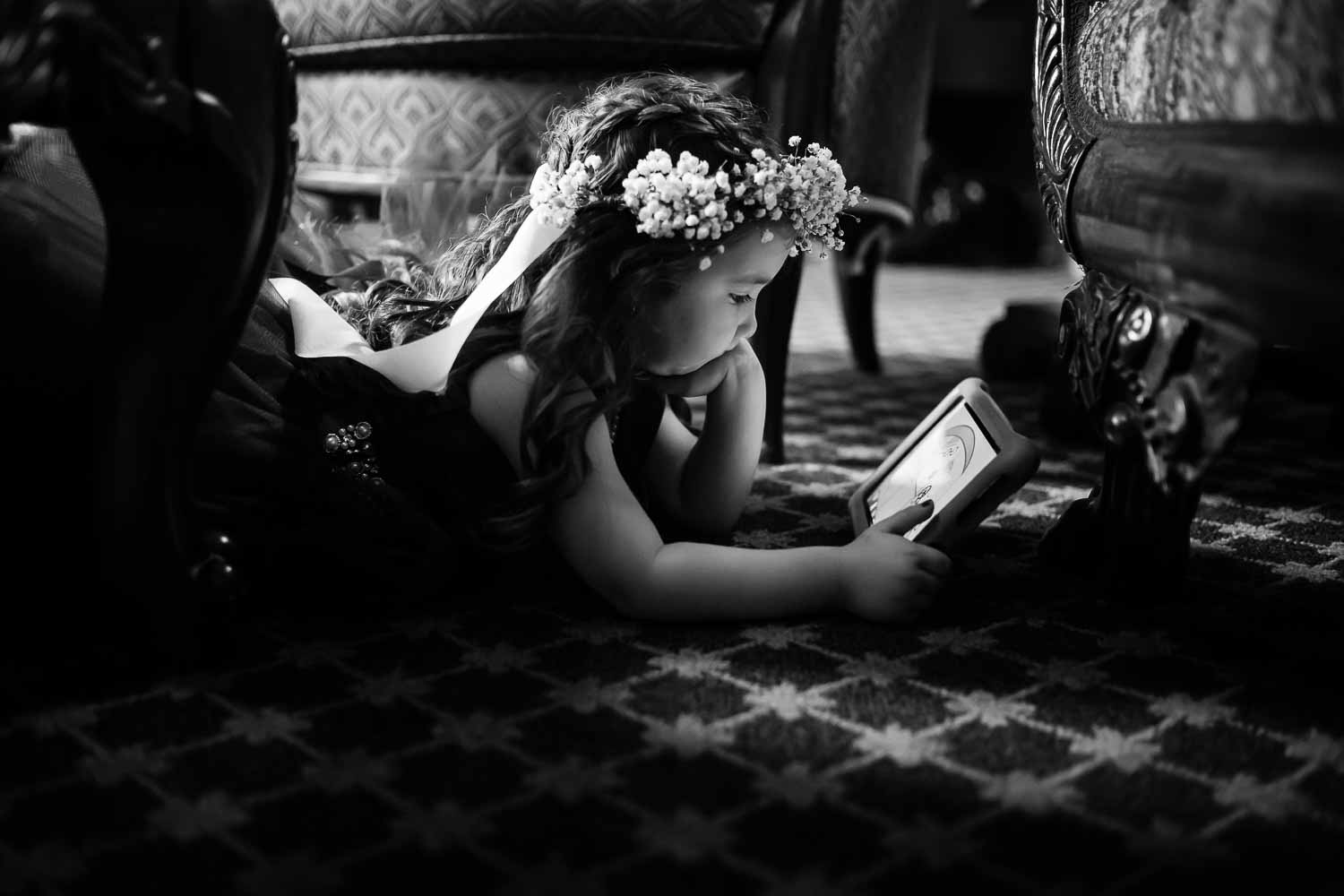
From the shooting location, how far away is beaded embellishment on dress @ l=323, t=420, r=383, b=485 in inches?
33.3

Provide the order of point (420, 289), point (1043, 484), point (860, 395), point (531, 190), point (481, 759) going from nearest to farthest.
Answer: point (481, 759)
point (531, 190)
point (420, 289)
point (1043, 484)
point (860, 395)

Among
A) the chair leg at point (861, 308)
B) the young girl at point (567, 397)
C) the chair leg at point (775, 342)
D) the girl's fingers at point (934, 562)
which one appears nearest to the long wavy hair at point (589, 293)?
the young girl at point (567, 397)

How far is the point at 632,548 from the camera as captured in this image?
786 millimetres

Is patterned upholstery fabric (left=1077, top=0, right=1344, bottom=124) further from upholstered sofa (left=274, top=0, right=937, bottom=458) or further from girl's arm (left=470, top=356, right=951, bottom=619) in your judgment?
upholstered sofa (left=274, top=0, right=937, bottom=458)

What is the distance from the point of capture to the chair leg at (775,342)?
1.29 m

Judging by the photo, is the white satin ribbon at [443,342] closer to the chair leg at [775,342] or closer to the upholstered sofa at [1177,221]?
the upholstered sofa at [1177,221]

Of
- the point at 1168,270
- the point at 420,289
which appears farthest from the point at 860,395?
the point at 1168,270

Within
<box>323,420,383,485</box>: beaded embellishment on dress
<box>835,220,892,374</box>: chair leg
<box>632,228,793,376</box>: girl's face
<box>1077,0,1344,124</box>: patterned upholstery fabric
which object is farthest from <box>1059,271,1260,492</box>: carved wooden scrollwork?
<box>835,220,892,374</box>: chair leg

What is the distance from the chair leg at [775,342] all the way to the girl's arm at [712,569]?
0.49 m

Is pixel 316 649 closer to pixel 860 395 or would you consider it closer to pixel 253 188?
pixel 253 188

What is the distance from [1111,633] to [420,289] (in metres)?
0.59

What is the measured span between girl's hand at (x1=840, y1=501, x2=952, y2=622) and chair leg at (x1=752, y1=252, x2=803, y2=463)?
19.3 inches

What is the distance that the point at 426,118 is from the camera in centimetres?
141

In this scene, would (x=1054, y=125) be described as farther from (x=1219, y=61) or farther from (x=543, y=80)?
(x=543, y=80)
